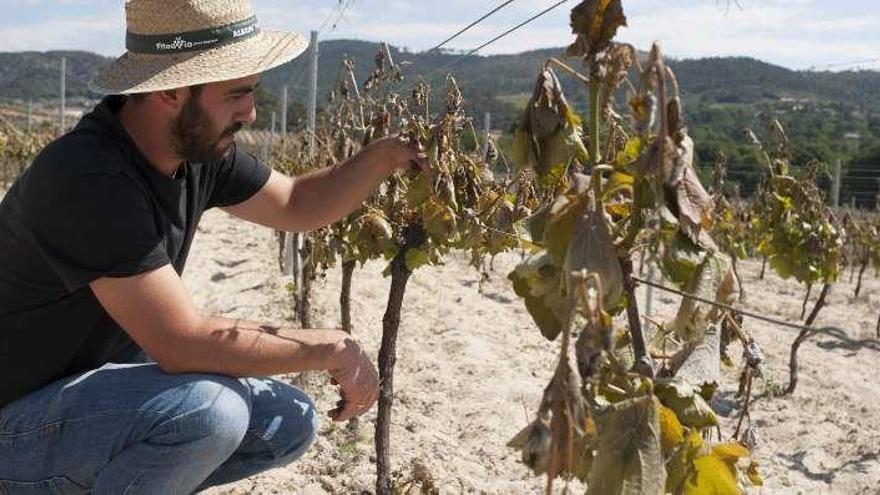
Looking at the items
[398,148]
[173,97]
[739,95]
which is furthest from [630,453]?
[739,95]

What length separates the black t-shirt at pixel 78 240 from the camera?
1.82 metres

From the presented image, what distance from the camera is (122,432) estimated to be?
1875mm

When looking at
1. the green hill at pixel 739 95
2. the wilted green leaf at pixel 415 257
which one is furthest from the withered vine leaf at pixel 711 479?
the green hill at pixel 739 95

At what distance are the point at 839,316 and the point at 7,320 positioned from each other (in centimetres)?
755

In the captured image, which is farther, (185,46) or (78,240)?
(185,46)

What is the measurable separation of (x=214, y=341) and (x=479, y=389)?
2.79m

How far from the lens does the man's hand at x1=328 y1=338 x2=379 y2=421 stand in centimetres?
196

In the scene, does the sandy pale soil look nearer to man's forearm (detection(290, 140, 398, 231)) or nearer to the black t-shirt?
man's forearm (detection(290, 140, 398, 231))

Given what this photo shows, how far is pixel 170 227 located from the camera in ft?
6.88

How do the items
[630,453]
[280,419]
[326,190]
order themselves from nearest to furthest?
[630,453] < [280,419] < [326,190]

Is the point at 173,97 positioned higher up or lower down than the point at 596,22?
lower down

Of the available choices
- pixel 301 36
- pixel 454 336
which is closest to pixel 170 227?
pixel 301 36

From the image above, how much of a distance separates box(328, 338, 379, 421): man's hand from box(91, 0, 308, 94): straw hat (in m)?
0.60

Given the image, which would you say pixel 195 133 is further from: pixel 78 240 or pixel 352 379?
pixel 352 379
